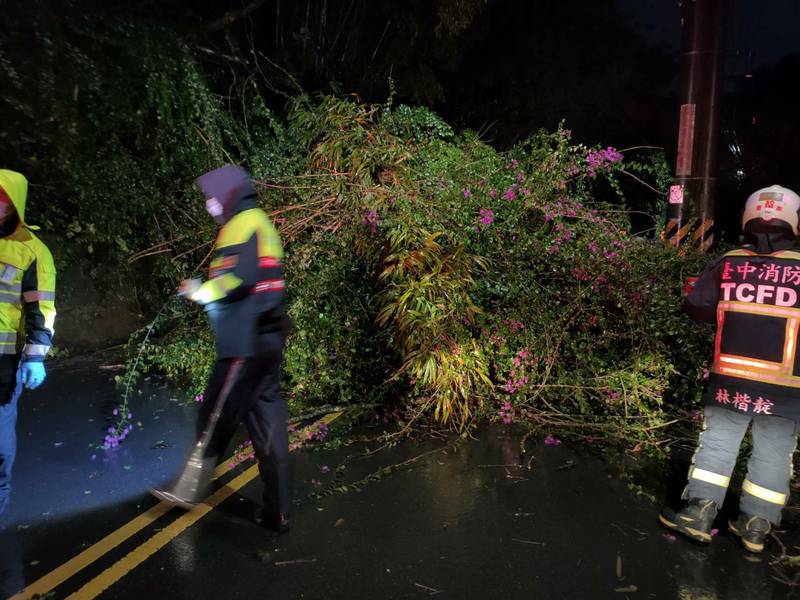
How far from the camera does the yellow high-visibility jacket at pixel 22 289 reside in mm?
3086

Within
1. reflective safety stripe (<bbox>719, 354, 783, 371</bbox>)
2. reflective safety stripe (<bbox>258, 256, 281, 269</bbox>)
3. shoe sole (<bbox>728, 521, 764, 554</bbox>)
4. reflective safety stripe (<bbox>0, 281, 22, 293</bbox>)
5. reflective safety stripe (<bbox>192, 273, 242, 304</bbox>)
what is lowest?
shoe sole (<bbox>728, 521, 764, 554</bbox>)

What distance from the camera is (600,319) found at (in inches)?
200

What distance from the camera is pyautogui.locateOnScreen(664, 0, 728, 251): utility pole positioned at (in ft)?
25.0

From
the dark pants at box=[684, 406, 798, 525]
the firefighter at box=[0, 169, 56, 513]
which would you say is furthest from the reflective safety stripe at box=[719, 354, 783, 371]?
the firefighter at box=[0, 169, 56, 513]

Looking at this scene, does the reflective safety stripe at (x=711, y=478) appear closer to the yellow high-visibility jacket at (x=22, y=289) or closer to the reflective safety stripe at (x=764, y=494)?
the reflective safety stripe at (x=764, y=494)

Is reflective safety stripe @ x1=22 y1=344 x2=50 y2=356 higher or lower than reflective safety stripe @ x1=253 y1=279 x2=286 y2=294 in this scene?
lower

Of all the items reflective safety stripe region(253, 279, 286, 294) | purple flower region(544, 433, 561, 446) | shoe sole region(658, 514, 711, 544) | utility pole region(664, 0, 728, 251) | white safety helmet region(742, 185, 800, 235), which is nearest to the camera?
reflective safety stripe region(253, 279, 286, 294)

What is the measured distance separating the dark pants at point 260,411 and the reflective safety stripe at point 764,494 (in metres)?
2.62

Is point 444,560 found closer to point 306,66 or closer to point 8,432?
point 8,432

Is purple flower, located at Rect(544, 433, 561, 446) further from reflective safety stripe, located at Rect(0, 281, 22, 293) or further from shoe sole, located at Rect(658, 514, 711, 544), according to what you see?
reflective safety stripe, located at Rect(0, 281, 22, 293)

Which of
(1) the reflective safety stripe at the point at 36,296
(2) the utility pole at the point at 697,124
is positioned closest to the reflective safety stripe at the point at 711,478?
(1) the reflective safety stripe at the point at 36,296

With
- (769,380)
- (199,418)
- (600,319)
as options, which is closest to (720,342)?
(769,380)

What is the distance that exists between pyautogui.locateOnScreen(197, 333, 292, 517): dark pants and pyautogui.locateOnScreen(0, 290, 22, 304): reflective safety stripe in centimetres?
112

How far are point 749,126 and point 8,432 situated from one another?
2877 cm
